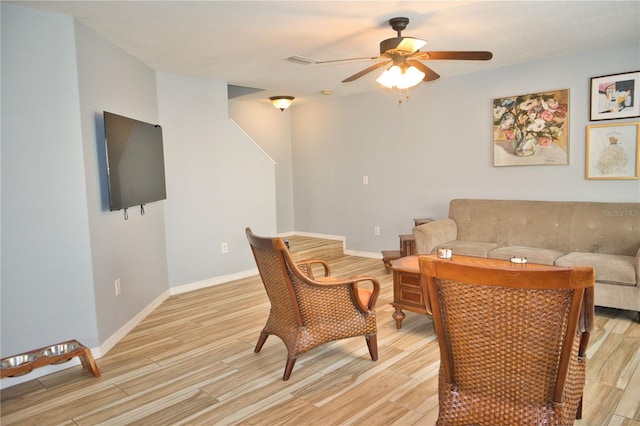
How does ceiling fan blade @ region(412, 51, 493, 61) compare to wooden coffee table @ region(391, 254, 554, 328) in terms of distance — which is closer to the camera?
ceiling fan blade @ region(412, 51, 493, 61)

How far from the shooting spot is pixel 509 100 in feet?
14.9

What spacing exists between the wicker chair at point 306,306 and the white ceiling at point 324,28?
152 cm

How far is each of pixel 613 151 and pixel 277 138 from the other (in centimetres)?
452

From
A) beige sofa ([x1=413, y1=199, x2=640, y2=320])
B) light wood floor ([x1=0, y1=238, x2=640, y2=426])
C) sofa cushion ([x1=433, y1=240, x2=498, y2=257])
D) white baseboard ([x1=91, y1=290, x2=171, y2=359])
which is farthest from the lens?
sofa cushion ([x1=433, y1=240, x2=498, y2=257])

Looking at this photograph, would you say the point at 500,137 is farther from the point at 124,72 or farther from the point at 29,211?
the point at 29,211

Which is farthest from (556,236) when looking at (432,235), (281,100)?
(281,100)

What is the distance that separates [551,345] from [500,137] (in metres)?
3.61

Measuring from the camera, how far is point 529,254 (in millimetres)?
3871

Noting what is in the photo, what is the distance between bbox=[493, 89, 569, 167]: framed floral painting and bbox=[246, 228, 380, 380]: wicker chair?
2.71 m

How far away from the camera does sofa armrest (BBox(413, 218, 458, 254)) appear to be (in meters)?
4.27

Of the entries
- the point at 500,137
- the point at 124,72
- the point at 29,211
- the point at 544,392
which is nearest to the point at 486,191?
the point at 500,137

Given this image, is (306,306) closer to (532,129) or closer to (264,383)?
(264,383)

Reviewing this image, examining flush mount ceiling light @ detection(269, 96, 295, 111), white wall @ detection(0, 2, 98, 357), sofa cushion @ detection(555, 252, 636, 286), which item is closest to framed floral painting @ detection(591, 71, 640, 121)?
sofa cushion @ detection(555, 252, 636, 286)

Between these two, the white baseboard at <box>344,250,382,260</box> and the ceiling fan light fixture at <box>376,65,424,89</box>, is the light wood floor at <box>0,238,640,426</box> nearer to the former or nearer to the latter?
the ceiling fan light fixture at <box>376,65,424,89</box>
